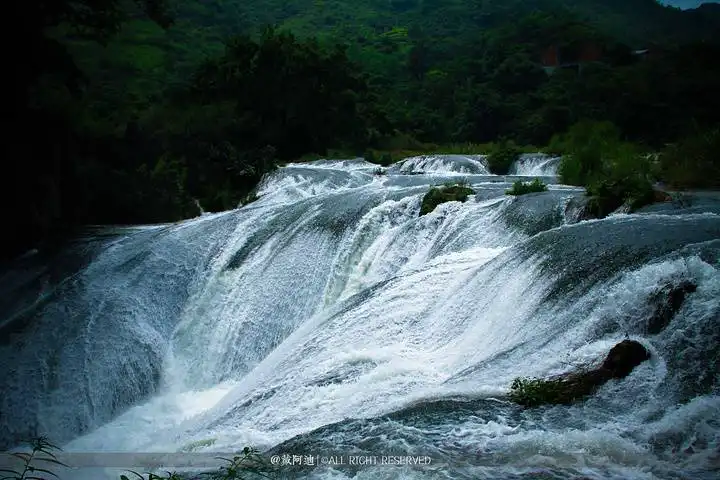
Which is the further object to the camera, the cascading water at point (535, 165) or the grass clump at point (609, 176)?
the cascading water at point (535, 165)

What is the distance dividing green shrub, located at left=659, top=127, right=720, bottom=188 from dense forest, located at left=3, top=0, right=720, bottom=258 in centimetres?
3

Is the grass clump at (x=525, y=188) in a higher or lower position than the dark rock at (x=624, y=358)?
higher

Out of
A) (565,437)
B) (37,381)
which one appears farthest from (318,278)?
(565,437)

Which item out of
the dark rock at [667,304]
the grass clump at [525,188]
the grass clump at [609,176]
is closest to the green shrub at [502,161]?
the grass clump at [609,176]

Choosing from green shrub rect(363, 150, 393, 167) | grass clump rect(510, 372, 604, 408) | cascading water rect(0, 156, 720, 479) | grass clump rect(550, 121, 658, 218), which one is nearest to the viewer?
cascading water rect(0, 156, 720, 479)

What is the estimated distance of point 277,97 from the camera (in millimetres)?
27547

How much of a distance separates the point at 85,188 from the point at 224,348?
6246 mm

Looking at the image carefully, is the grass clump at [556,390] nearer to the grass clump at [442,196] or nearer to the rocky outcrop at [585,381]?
the rocky outcrop at [585,381]

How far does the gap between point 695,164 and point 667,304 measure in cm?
631

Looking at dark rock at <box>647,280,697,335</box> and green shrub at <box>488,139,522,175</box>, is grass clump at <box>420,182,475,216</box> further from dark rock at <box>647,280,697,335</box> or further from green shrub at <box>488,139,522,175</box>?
green shrub at <box>488,139,522,175</box>

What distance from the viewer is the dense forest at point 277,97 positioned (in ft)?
36.3

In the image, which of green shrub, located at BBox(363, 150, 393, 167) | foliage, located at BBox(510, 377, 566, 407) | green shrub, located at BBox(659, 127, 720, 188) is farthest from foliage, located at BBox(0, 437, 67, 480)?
green shrub, located at BBox(363, 150, 393, 167)

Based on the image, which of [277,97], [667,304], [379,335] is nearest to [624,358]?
[667,304]

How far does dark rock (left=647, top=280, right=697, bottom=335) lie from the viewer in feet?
15.9
